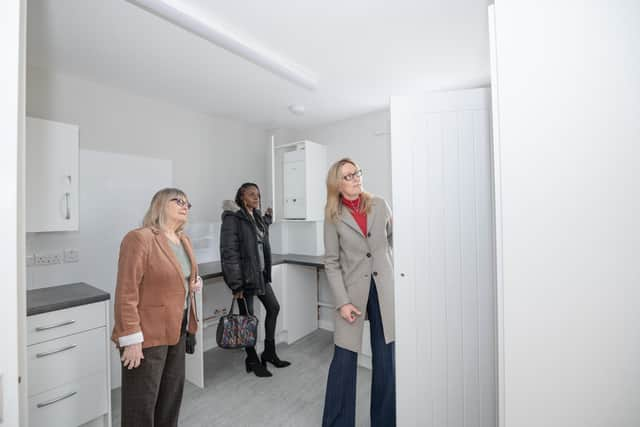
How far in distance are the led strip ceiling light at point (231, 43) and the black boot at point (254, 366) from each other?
232 centimetres

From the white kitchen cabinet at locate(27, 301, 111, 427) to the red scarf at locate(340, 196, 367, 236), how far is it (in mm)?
1638

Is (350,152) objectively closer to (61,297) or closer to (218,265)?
(218,265)

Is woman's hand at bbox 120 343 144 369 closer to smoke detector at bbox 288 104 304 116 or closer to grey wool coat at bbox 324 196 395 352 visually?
grey wool coat at bbox 324 196 395 352

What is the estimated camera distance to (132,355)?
137cm

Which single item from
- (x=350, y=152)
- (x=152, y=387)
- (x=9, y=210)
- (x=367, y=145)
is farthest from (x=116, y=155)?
(x=367, y=145)

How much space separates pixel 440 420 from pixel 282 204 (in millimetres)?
2764

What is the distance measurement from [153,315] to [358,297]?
1.06 metres

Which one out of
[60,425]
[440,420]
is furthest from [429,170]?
[60,425]

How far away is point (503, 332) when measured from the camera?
78 centimetres

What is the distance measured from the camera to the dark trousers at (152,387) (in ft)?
4.61

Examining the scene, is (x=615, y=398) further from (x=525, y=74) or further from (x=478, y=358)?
(x=525, y=74)

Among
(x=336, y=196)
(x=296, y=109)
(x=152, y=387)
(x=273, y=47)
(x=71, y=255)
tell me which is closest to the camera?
(x=152, y=387)

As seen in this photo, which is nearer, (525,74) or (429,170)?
(525,74)

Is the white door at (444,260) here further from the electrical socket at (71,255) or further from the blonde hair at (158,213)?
the electrical socket at (71,255)
